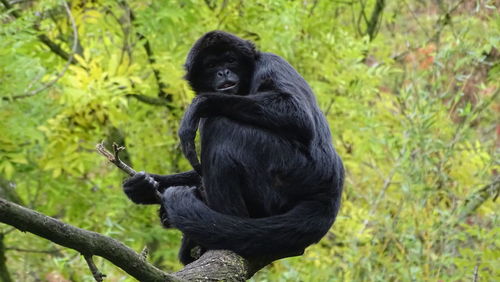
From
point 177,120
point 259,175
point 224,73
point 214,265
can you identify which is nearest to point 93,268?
point 214,265

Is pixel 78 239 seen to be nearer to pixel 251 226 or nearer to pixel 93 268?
pixel 93 268

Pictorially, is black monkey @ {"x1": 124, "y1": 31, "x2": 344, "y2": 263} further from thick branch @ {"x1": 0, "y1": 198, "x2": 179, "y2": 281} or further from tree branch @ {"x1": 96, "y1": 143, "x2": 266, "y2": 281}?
thick branch @ {"x1": 0, "y1": 198, "x2": 179, "y2": 281}

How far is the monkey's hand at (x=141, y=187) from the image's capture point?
475 centimetres

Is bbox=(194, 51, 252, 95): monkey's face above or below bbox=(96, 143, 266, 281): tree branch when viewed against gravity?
above

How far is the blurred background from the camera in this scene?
7496mm

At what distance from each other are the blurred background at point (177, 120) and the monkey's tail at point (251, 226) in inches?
99.8

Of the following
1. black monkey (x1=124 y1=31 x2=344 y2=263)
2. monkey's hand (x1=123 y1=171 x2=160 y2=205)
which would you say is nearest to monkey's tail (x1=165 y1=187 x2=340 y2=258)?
black monkey (x1=124 y1=31 x2=344 y2=263)

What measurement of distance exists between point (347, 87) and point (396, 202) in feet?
5.13

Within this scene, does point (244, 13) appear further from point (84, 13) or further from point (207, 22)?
point (84, 13)

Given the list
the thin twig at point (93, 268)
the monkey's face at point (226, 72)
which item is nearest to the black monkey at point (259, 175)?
the monkey's face at point (226, 72)

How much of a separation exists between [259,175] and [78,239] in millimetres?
1967

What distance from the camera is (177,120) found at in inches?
376

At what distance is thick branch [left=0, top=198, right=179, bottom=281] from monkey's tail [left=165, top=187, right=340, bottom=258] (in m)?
1.20

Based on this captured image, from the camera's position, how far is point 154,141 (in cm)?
956
